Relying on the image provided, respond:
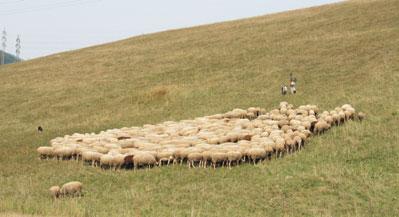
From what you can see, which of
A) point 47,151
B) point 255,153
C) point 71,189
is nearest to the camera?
point 71,189

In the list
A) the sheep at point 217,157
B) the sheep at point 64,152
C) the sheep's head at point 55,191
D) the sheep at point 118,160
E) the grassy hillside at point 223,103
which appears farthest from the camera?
the sheep at point 64,152

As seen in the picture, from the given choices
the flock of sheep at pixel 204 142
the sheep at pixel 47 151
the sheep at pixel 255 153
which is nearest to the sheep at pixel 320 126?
the flock of sheep at pixel 204 142

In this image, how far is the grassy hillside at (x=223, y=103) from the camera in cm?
1366

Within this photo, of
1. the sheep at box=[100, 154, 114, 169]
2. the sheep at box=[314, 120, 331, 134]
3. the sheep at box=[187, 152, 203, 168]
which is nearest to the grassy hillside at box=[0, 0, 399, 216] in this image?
the sheep at box=[187, 152, 203, 168]

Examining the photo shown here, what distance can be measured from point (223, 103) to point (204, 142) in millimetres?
10799

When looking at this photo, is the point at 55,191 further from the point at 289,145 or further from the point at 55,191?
the point at 289,145

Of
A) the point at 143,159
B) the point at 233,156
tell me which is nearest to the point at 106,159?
the point at 143,159

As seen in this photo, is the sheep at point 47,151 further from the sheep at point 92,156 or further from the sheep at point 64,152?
the sheep at point 92,156

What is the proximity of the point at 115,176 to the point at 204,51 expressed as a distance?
3104 cm

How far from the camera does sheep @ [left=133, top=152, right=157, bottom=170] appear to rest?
16.9 meters

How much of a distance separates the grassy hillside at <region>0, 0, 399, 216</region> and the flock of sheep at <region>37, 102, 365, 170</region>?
57cm

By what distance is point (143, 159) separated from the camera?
16938mm

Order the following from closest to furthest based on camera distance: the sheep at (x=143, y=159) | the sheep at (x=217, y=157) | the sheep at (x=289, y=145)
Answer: the sheep at (x=217, y=157) → the sheep at (x=143, y=159) → the sheep at (x=289, y=145)

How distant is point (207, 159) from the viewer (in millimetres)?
16875
